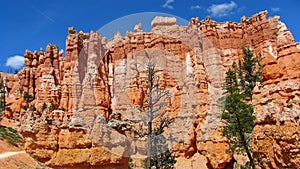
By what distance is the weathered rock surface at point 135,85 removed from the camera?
12.8m

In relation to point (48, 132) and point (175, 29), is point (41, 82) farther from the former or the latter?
point (48, 132)

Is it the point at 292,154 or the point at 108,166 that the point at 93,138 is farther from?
the point at 292,154

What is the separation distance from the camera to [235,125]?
1514cm

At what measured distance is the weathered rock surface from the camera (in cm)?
1281

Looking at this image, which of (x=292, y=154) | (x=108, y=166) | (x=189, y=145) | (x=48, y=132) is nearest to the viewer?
(x=292, y=154)

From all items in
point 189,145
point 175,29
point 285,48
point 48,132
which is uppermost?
point 175,29

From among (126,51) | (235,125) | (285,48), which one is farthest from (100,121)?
(126,51)

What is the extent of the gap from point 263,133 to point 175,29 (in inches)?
1841

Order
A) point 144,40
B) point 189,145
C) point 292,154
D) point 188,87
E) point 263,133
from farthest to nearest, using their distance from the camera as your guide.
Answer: point 144,40 → point 188,87 → point 189,145 → point 263,133 → point 292,154

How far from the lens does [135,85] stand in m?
49.1

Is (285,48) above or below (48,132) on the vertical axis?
above

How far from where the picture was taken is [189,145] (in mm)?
30516

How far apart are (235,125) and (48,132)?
9.77 meters

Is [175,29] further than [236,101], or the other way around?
[175,29]
